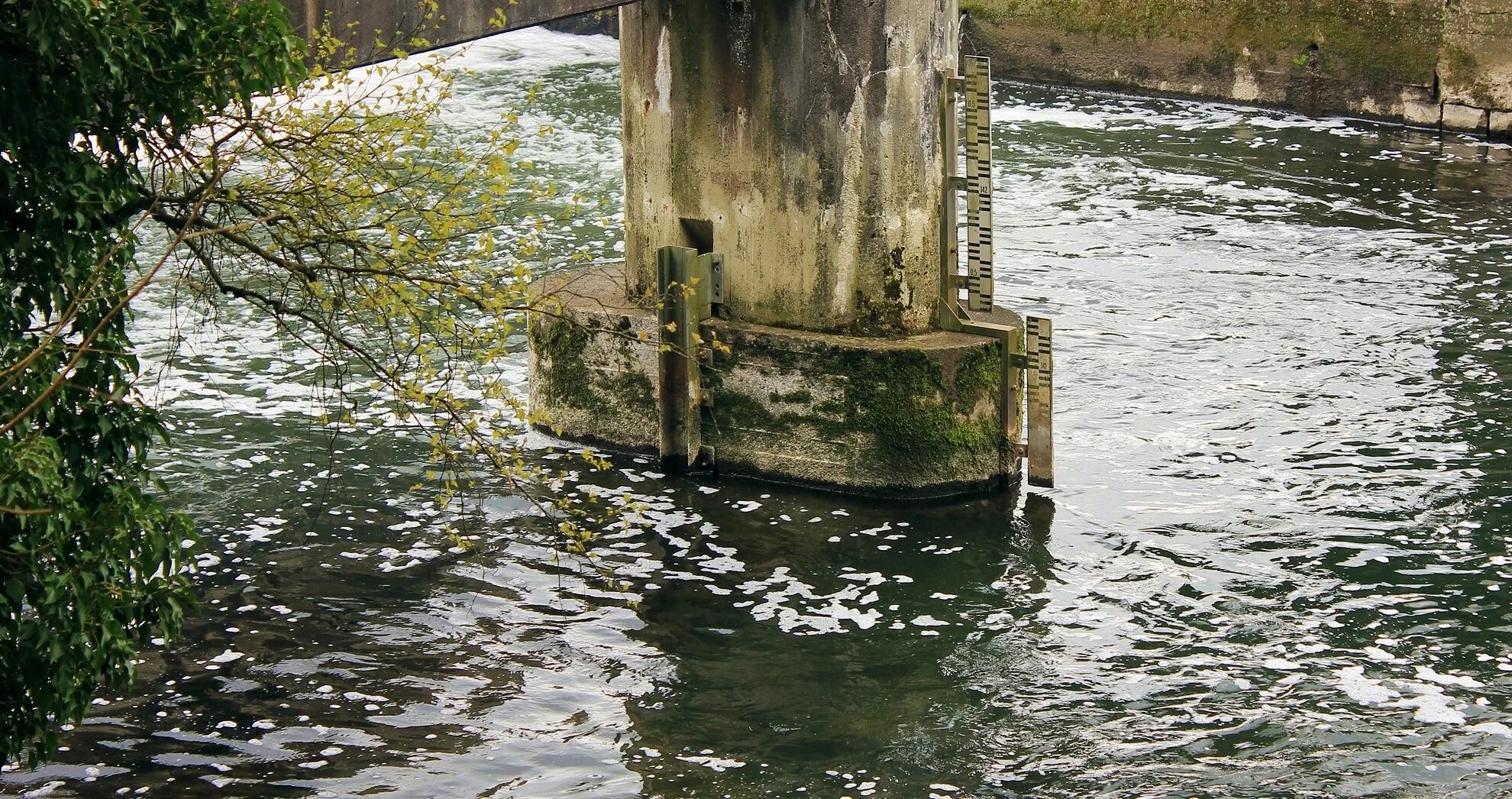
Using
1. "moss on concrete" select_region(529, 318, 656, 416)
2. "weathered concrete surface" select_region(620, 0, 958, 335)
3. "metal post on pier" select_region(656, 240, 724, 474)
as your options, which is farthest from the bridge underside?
"moss on concrete" select_region(529, 318, 656, 416)

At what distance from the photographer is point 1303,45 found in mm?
29984

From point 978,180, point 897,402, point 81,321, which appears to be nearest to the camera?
point 81,321

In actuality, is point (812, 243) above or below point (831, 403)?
above

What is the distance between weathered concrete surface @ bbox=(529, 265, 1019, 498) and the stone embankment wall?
17.1 metres

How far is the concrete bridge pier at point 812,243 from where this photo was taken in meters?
14.1

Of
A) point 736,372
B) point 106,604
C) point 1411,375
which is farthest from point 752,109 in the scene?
point 106,604

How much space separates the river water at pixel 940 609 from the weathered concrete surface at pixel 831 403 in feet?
1.11

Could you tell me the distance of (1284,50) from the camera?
30.2m

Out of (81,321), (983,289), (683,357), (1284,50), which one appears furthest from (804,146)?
(1284,50)

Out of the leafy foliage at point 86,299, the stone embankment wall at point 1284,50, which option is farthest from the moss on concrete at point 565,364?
the stone embankment wall at point 1284,50

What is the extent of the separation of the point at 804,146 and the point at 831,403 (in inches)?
82.1

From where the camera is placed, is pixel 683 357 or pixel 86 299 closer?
Answer: pixel 86 299

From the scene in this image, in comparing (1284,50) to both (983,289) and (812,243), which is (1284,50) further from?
(812,243)

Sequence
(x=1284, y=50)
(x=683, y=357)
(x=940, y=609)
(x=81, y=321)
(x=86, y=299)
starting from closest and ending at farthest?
1. (x=86, y=299)
2. (x=81, y=321)
3. (x=940, y=609)
4. (x=683, y=357)
5. (x=1284, y=50)
